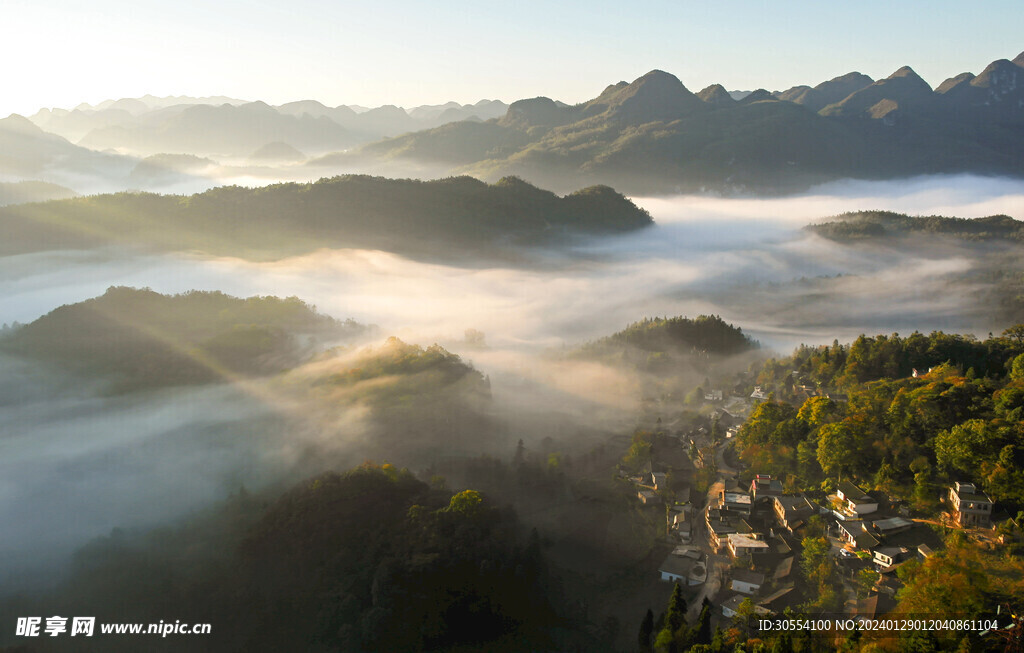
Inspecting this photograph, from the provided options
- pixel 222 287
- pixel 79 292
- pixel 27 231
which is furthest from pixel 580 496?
pixel 27 231

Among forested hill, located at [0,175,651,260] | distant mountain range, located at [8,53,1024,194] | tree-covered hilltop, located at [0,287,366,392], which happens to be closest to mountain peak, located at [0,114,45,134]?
distant mountain range, located at [8,53,1024,194]

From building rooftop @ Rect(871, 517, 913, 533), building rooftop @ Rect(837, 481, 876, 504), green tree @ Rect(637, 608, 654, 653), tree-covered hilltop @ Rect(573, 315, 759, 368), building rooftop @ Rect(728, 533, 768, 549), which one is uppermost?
tree-covered hilltop @ Rect(573, 315, 759, 368)

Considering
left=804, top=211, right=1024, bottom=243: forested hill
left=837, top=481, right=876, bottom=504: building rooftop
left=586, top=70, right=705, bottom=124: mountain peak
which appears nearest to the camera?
left=837, top=481, right=876, bottom=504: building rooftop

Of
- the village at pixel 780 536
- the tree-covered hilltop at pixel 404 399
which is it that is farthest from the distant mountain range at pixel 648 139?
the village at pixel 780 536

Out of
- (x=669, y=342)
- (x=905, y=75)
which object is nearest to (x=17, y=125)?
(x=669, y=342)

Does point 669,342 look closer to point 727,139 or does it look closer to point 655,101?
point 727,139

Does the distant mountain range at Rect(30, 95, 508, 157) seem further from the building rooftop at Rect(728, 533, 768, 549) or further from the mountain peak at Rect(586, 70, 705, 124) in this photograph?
the building rooftop at Rect(728, 533, 768, 549)
